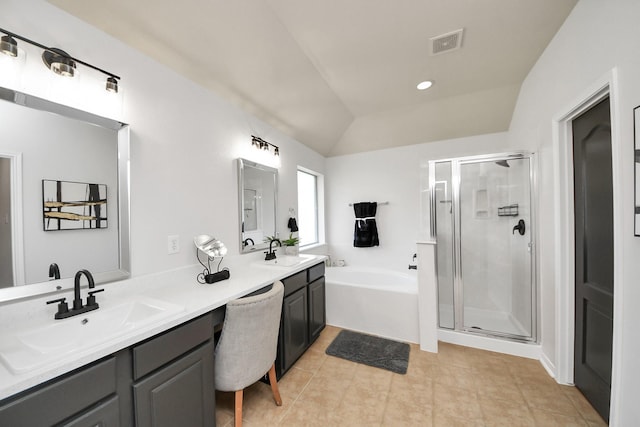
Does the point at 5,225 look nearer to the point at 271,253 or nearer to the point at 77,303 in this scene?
the point at 77,303

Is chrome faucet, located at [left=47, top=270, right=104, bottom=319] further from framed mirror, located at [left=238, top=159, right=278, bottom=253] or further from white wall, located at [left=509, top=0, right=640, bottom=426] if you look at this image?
white wall, located at [left=509, top=0, right=640, bottom=426]

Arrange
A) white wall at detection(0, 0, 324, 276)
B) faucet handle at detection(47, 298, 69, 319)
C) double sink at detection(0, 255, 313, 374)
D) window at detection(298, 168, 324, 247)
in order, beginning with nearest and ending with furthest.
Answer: double sink at detection(0, 255, 313, 374), faucet handle at detection(47, 298, 69, 319), white wall at detection(0, 0, 324, 276), window at detection(298, 168, 324, 247)

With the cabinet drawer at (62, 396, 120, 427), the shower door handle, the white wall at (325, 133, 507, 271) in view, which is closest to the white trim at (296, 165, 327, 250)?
the white wall at (325, 133, 507, 271)

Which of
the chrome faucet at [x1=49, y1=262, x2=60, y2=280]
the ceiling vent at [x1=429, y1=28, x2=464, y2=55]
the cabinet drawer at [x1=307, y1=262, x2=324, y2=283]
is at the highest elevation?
the ceiling vent at [x1=429, y1=28, x2=464, y2=55]

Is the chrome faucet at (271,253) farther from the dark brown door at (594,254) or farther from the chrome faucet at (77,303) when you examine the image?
Answer: the dark brown door at (594,254)

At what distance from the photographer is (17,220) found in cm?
108

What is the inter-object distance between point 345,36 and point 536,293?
9.41ft

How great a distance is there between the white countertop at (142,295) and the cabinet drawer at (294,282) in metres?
0.05

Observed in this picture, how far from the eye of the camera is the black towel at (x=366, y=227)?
143 inches

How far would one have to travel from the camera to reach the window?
12.4ft

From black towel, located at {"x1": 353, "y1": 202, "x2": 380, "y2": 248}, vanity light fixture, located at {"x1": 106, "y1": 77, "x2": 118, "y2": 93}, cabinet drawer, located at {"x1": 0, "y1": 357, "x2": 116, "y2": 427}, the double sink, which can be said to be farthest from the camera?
black towel, located at {"x1": 353, "y1": 202, "x2": 380, "y2": 248}

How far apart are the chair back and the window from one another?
2295 millimetres

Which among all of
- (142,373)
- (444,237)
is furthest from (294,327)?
(444,237)

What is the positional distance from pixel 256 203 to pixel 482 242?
2622 millimetres
